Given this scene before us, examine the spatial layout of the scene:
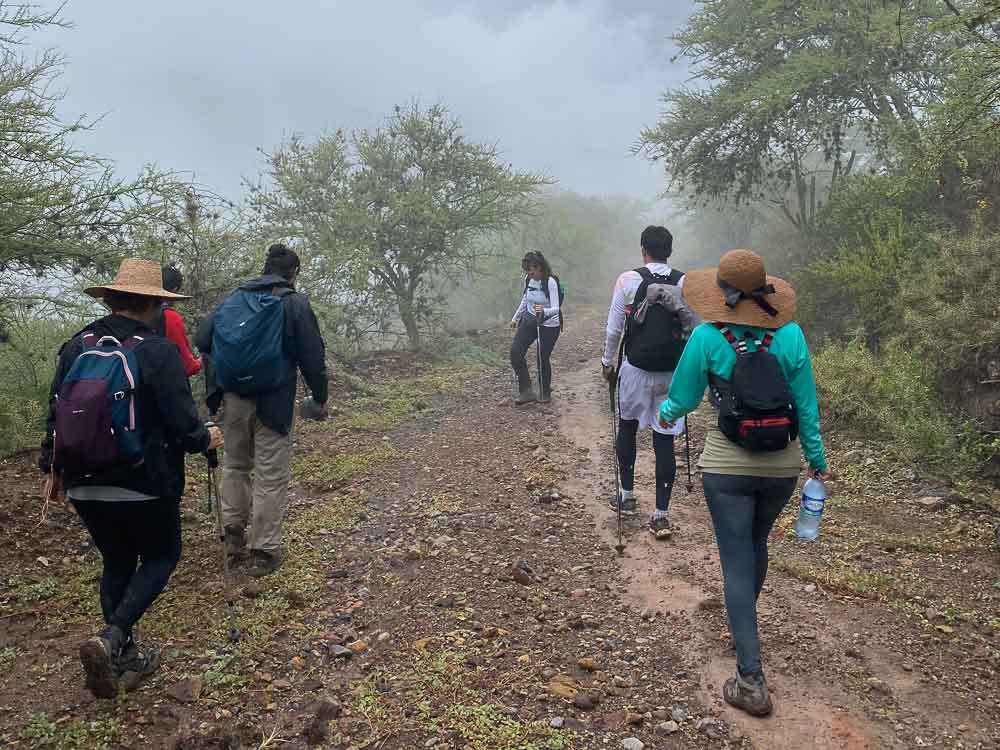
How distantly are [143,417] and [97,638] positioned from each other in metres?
1.05

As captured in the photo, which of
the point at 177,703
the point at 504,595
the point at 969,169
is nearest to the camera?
the point at 177,703

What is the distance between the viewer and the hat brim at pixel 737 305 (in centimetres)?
322

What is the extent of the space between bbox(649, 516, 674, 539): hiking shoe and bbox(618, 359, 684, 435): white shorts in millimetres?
678

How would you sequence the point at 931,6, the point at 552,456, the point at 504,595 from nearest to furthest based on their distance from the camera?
1. the point at 504,595
2. the point at 552,456
3. the point at 931,6

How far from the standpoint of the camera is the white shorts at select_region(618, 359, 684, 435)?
5.23 m

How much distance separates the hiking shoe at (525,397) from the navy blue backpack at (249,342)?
19.3 feet

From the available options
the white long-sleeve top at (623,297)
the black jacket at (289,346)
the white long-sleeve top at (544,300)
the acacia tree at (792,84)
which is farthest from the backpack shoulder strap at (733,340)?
the acacia tree at (792,84)

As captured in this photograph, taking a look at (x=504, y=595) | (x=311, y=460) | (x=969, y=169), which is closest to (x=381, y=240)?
(x=311, y=460)

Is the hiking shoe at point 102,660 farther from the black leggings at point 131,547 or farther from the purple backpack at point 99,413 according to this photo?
the purple backpack at point 99,413

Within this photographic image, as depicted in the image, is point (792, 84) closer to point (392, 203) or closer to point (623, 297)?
point (392, 203)

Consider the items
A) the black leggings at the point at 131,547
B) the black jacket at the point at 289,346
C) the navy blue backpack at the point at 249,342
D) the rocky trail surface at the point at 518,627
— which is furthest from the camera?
the black jacket at the point at 289,346

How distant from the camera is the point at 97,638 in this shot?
324cm

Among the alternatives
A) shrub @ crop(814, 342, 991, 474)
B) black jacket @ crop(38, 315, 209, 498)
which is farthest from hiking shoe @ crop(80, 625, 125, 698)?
shrub @ crop(814, 342, 991, 474)

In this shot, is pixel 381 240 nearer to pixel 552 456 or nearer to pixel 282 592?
pixel 552 456
